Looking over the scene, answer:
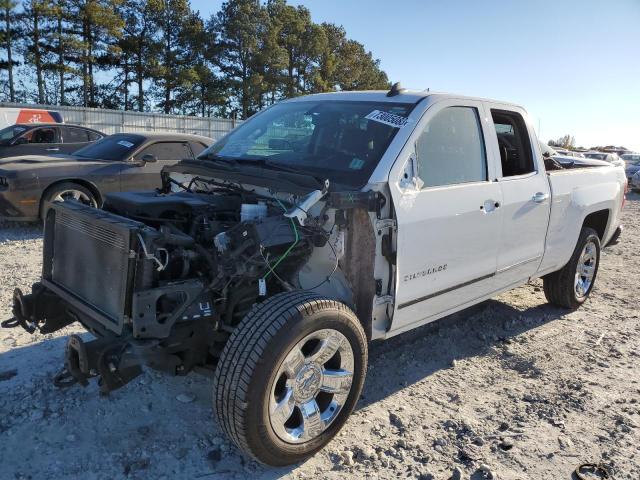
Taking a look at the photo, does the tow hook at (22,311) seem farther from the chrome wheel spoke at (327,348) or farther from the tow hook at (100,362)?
the chrome wheel spoke at (327,348)

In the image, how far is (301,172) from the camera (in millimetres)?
3459

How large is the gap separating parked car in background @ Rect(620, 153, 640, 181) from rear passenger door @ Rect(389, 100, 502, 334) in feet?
57.6

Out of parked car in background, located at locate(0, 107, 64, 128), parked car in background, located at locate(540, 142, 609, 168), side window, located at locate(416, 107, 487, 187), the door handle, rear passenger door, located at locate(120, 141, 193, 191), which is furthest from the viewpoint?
parked car in background, located at locate(0, 107, 64, 128)

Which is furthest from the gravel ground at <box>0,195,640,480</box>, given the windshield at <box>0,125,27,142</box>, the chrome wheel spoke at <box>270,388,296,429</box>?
the windshield at <box>0,125,27,142</box>

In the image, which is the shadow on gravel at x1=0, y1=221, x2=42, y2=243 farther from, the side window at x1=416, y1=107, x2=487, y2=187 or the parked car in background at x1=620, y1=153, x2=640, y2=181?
the parked car in background at x1=620, y1=153, x2=640, y2=181

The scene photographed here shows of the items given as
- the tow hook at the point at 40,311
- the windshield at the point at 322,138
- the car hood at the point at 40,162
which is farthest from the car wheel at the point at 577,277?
the car hood at the point at 40,162

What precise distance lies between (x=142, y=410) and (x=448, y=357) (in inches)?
91.0

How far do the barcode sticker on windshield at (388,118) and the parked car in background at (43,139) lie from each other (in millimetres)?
9521

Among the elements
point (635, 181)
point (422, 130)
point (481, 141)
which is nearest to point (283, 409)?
point (422, 130)

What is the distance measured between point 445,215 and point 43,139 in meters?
11.0

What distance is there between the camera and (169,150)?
870 centimetres

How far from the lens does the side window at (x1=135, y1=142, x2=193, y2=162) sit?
8.58 meters

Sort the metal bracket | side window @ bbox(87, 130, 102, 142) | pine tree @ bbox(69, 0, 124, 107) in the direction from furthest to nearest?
1. pine tree @ bbox(69, 0, 124, 107)
2. side window @ bbox(87, 130, 102, 142)
3. the metal bracket

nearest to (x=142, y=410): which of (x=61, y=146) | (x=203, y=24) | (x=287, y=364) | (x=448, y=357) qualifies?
(x=287, y=364)
